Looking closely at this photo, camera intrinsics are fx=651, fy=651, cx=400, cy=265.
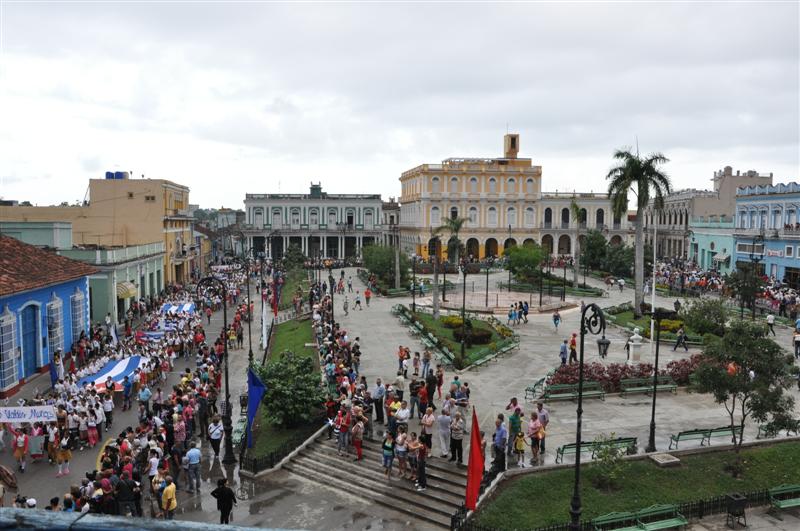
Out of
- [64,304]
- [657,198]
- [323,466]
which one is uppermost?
[657,198]

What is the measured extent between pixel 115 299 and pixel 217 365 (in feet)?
Result: 53.6

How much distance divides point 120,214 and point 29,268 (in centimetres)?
2807

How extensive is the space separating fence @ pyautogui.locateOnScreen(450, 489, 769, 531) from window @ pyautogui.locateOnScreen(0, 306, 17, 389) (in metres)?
17.5

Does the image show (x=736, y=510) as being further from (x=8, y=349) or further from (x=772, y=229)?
(x=772, y=229)

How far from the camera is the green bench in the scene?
21.0 meters

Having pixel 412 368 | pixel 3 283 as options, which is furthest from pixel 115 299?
pixel 412 368

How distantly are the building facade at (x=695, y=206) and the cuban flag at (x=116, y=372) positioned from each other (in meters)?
56.1

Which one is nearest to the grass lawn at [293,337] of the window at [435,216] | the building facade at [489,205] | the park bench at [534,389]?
the park bench at [534,389]

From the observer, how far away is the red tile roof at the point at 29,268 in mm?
23500

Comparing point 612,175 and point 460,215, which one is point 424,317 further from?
point 460,215

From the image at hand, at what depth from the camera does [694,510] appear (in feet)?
43.4

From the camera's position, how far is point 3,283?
74.6 feet

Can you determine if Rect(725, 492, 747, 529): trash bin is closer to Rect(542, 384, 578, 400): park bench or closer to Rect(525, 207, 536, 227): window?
Rect(542, 384, 578, 400): park bench

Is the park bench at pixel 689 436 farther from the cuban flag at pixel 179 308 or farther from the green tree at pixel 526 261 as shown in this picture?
the green tree at pixel 526 261
